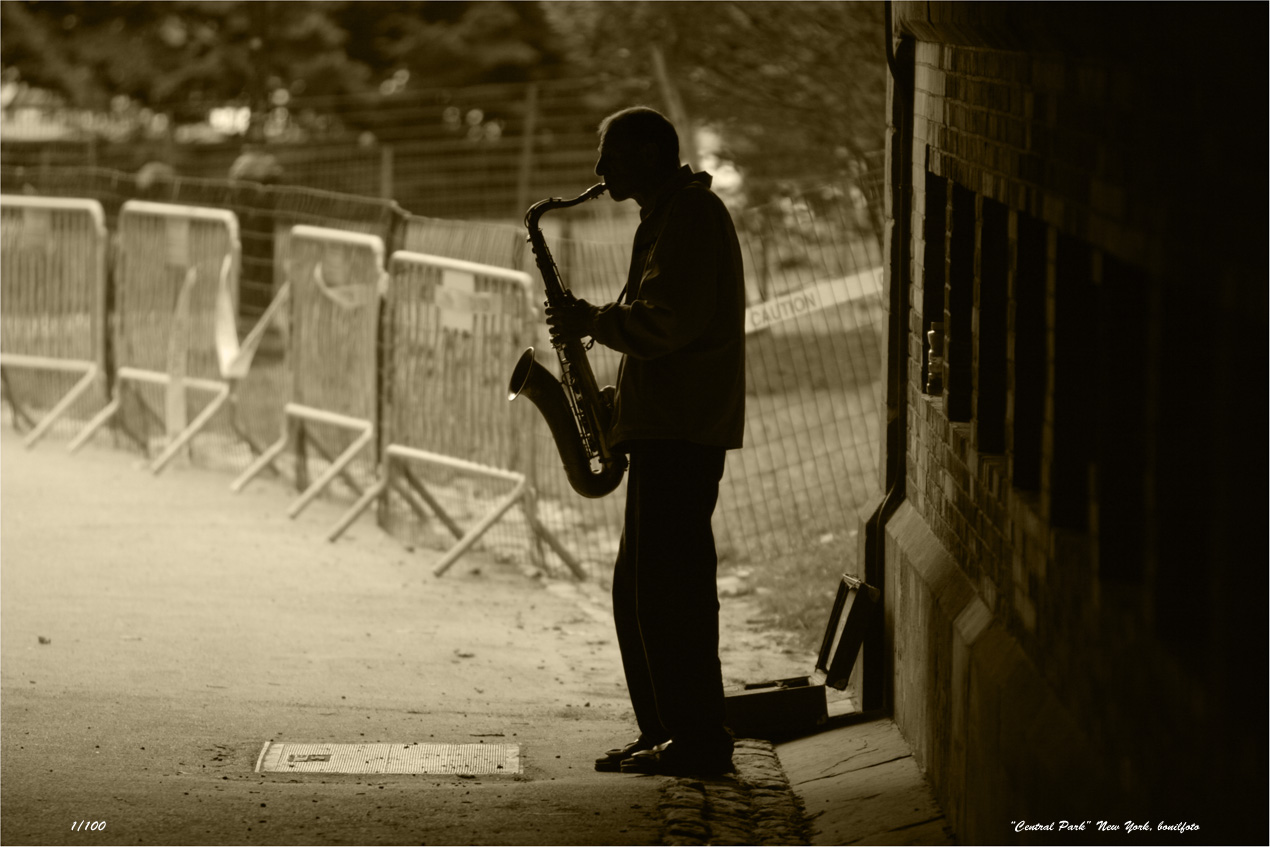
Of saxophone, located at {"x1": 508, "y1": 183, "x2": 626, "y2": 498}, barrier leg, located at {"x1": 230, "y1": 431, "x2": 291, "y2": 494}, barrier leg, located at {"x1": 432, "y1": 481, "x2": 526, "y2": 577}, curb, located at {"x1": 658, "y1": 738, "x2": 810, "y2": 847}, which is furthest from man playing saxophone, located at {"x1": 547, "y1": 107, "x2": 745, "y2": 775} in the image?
barrier leg, located at {"x1": 230, "y1": 431, "x2": 291, "y2": 494}

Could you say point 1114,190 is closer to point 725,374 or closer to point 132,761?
point 725,374

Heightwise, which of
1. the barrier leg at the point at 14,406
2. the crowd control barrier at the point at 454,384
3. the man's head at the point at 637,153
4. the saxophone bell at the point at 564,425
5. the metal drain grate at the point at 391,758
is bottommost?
the barrier leg at the point at 14,406

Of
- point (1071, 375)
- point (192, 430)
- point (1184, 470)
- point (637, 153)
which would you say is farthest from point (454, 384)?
point (1184, 470)

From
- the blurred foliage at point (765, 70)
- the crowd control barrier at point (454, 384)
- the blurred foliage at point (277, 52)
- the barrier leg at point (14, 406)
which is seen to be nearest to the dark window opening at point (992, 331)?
the crowd control barrier at point (454, 384)

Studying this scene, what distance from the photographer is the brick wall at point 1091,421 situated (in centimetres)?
264

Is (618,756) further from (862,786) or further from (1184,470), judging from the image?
(1184,470)

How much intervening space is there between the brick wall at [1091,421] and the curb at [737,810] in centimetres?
43

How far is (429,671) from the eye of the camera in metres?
7.01

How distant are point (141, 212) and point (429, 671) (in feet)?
19.2

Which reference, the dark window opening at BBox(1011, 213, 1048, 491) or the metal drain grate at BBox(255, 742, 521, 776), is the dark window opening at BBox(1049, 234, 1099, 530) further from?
the metal drain grate at BBox(255, 742, 521, 776)

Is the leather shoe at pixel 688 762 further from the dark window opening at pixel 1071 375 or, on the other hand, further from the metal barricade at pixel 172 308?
the metal barricade at pixel 172 308

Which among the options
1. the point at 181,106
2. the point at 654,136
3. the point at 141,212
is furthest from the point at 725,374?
the point at 181,106

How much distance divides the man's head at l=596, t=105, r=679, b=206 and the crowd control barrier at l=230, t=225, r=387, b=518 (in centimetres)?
456

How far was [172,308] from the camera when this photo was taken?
11.8 metres
